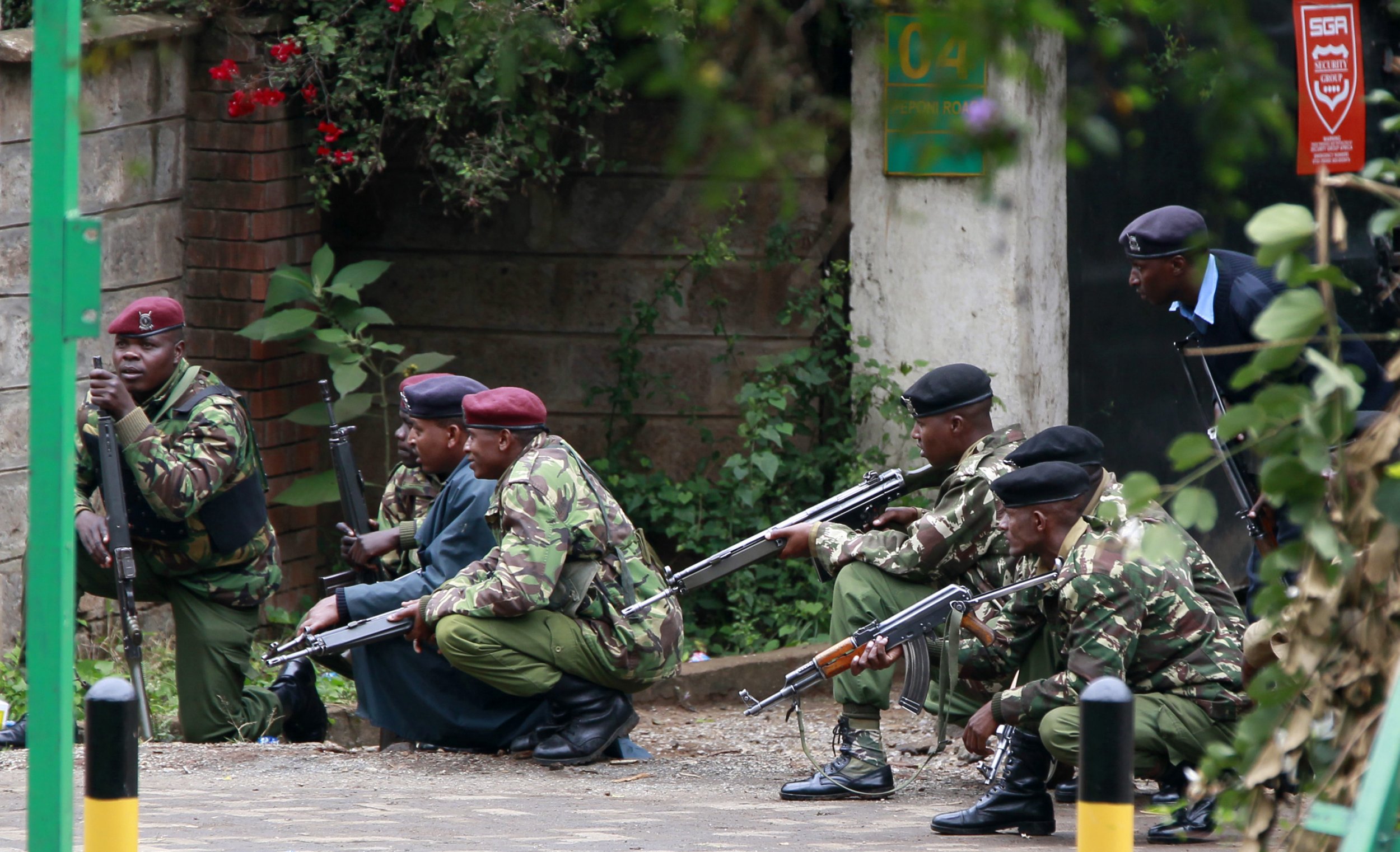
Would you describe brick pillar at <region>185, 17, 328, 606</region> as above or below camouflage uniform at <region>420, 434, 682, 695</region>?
above

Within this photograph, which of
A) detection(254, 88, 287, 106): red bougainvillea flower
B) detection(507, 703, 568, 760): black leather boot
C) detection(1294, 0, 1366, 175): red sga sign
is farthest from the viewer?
detection(1294, 0, 1366, 175): red sga sign

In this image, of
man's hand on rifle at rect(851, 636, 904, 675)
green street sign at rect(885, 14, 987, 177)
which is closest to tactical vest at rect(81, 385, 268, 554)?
man's hand on rifle at rect(851, 636, 904, 675)

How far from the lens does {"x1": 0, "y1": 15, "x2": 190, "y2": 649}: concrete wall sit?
22.2ft

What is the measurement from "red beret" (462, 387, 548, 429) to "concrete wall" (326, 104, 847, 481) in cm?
225

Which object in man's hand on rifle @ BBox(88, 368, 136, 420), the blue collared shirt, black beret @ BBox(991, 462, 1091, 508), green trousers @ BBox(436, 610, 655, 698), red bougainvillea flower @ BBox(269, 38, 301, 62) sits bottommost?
green trousers @ BBox(436, 610, 655, 698)

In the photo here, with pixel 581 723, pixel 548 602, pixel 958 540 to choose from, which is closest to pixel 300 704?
pixel 581 723

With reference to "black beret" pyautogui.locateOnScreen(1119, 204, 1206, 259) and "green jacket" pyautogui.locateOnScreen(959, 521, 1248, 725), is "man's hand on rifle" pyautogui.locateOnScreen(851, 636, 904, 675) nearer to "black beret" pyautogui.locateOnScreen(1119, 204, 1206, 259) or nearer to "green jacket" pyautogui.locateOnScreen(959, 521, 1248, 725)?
"green jacket" pyautogui.locateOnScreen(959, 521, 1248, 725)

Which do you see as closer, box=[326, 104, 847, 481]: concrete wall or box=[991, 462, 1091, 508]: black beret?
box=[991, 462, 1091, 508]: black beret

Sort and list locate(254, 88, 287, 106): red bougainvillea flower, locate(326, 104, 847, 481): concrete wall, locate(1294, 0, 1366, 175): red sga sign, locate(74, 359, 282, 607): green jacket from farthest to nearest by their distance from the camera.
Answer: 1. locate(326, 104, 847, 481): concrete wall
2. locate(1294, 0, 1366, 175): red sga sign
3. locate(254, 88, 287, 106): red bougainvillea flower
4. locate(74, 359, 282, 607): green jacket

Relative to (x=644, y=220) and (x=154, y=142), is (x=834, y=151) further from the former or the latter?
(x=154, y=142)

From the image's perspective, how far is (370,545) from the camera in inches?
266

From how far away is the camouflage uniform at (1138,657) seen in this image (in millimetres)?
4602

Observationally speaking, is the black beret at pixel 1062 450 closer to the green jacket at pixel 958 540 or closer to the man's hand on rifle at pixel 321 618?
the green jacket at pixel 958 540

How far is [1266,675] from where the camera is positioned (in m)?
2.62
